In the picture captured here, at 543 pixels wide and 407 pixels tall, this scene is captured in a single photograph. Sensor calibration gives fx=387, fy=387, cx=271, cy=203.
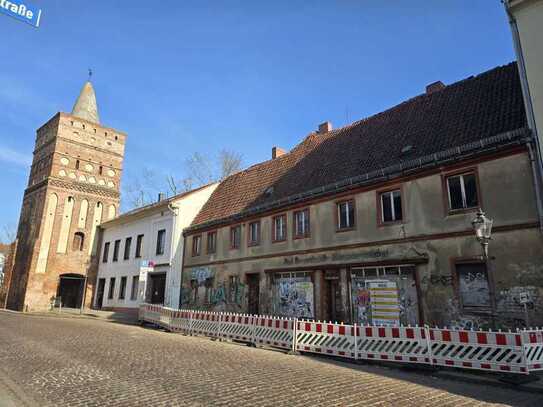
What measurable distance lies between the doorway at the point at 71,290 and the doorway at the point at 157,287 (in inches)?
441

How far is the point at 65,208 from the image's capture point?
34.5 meters

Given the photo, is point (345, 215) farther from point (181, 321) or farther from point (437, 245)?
point (181, 321)

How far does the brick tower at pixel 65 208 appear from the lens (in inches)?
1289

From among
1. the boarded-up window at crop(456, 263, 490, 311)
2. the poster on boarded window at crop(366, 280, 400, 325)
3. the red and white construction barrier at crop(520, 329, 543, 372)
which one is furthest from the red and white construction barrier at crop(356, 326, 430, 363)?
the poster on boarded window at crop(366, 280, 400, 325)

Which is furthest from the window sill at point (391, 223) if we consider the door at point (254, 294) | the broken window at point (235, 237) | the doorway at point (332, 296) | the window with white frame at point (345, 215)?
the broken window at point (235, 237)

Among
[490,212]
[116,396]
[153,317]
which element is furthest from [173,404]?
[153,317]

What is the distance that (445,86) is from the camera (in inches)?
714

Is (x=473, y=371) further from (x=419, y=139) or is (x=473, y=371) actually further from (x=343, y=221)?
(x=419, y=139)

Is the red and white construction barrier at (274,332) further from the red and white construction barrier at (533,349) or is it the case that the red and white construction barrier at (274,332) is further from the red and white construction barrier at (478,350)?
the red and white construction barrier at (533,349)

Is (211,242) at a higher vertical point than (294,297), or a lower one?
higher

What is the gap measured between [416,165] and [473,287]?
4.57m

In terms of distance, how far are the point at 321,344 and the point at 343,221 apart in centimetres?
592

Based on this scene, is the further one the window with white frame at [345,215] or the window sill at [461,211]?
the window with white frame at [345,215]

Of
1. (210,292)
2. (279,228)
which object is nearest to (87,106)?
(210,292)
